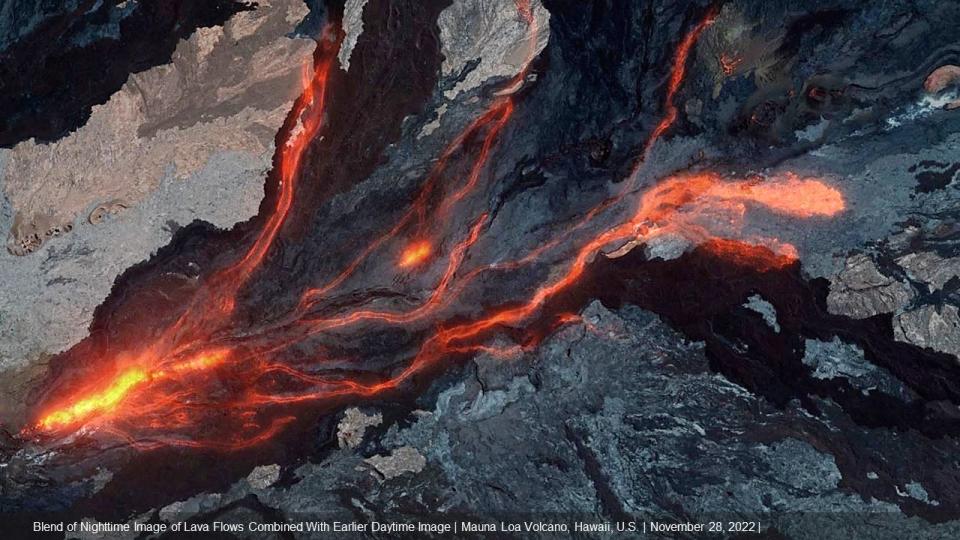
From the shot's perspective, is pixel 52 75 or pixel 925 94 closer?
pixel 925 94

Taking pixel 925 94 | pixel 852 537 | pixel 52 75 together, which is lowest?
pixel 852 537

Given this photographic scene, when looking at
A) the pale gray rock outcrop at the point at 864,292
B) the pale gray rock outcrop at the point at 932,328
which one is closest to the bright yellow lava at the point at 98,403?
the pale gray rock outcrop at the point at 864,292

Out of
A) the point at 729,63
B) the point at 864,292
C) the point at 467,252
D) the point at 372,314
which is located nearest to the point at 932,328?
the point at 864,292

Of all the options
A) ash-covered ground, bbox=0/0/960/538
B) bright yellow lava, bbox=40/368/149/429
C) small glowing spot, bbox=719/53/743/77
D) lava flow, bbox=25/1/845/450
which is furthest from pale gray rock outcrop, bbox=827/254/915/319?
bright yellow lava, bbox=40/368/149/429

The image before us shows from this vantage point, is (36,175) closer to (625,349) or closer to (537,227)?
(537,227)

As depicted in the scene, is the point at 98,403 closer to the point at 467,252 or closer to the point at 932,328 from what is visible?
the point at 467,252

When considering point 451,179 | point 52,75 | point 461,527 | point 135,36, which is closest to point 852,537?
point 461,527

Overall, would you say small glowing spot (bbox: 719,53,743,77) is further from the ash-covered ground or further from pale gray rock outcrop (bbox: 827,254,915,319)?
pale gray rock outcrop (bbox: 827,254,915,319)
